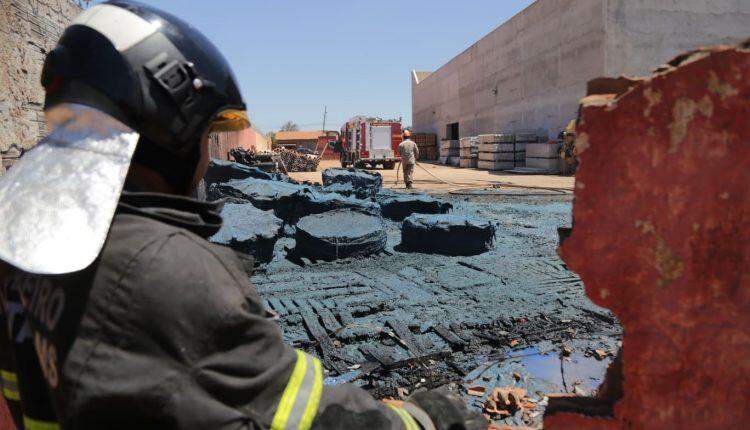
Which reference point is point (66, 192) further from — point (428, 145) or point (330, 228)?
point (428, 145)

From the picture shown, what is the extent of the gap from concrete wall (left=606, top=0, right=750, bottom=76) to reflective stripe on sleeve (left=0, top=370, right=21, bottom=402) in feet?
60.0

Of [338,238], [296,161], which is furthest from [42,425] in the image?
[296,161]

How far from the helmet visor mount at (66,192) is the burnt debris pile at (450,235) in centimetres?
582

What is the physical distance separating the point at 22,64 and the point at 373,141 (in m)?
22.3

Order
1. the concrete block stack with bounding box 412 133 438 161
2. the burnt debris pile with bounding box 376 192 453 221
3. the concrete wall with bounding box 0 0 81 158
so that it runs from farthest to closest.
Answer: the concrete block stack with bounding box 412 133 438 161 < the burnt debris pile with bounding box 376 192 453 221 < the concrete wall with bounding box 0 0 81 158

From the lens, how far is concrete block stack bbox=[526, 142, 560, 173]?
19031mm

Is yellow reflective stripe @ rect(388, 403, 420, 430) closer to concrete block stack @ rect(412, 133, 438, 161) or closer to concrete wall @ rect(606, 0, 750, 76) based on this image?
concrete wall @ rect(606, 0, 750, 76)

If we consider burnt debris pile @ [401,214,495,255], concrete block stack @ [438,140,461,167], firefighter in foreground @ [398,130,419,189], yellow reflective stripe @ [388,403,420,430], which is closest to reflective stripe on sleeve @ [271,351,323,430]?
yellow reflective stripe @ [388,403,420,430]

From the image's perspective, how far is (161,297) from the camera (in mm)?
921

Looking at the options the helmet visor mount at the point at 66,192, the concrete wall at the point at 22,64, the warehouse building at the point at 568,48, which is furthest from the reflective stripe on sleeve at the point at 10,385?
the warehouse building at the point at 568,48

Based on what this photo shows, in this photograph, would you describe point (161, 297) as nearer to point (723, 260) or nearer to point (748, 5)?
point (723, 260)

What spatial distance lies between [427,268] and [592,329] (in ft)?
7.48

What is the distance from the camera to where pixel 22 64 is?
16.4 feet

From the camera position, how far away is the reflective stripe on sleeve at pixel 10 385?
49.6 inches
